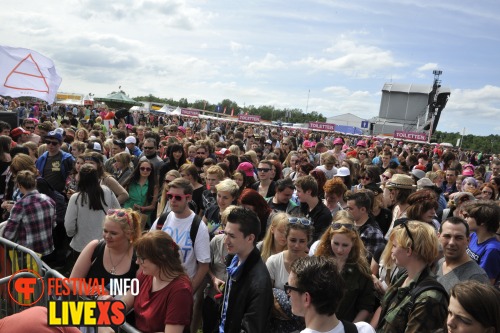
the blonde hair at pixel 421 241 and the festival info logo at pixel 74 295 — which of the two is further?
the blonde hair at pixel 421 241

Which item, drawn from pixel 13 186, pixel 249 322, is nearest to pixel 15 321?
pixel 249 322

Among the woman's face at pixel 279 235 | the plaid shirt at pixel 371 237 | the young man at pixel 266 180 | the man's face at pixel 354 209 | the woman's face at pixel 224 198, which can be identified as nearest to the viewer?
the woman's face at pixel 279 235

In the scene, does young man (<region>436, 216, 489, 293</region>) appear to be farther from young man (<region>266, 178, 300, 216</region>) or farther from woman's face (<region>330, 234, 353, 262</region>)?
young man (<region>266, 178, 300, 216</region>)

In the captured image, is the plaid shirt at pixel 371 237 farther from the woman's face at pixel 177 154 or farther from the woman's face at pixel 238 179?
the woman's face at pixel 177 154

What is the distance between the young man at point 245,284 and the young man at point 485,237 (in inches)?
90.3

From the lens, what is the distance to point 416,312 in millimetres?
2457

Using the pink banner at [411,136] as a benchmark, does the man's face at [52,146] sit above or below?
below

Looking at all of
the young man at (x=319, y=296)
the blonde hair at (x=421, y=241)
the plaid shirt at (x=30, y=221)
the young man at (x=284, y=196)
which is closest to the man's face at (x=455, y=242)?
the blonde hair at (x=421, y=241)

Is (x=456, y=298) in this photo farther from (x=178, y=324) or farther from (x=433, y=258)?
(x=178, y=324)

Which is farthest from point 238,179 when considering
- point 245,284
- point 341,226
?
point 245,284

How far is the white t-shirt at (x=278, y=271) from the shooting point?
331 centimetres

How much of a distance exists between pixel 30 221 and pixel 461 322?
4.46 meters

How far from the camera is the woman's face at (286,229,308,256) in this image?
337 centimetres

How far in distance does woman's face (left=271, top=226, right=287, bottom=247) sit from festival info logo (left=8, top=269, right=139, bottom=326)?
1.33m
